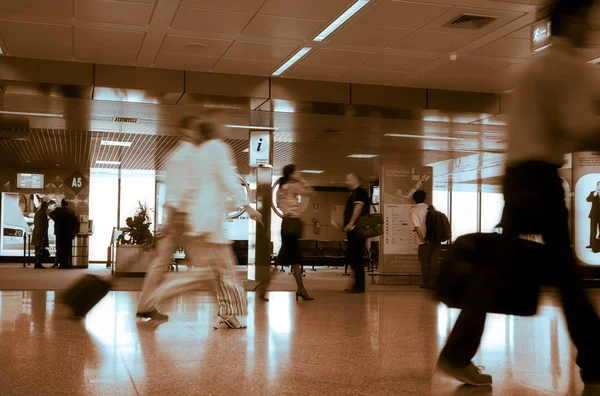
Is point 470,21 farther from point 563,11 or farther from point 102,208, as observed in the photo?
point 102,208

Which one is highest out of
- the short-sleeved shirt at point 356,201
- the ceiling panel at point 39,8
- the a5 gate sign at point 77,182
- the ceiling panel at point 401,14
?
the ceiling panel at point 401,14

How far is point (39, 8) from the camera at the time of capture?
816 cm

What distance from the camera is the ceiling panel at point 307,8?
7934 mm

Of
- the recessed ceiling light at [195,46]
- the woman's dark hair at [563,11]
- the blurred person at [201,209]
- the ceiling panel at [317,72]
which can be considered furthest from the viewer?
the ceiling panel at [317,72]

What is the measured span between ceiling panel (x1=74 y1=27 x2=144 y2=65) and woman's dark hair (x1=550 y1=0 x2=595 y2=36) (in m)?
7.16

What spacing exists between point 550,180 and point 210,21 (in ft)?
21.1

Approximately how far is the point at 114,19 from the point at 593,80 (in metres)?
6.80

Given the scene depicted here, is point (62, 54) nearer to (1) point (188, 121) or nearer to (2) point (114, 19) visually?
(2) point (114, 19)

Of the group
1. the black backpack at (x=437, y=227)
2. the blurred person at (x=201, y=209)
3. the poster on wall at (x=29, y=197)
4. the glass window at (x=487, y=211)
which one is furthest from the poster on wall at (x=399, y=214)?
the poster on wall at (x=29, y=197)

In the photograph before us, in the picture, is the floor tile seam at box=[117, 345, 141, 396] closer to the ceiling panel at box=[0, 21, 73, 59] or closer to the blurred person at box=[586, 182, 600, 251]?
the ceiling panel at box=[0, 21, 73, 59]

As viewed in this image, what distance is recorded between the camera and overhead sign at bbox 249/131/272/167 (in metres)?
14.6

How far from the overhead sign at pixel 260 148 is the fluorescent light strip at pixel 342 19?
551 cm

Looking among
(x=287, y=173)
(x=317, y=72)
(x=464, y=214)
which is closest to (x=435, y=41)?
(x=317, y=72)

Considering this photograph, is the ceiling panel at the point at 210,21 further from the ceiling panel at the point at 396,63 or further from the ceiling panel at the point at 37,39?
the ceiling panel at the point at 396,63
